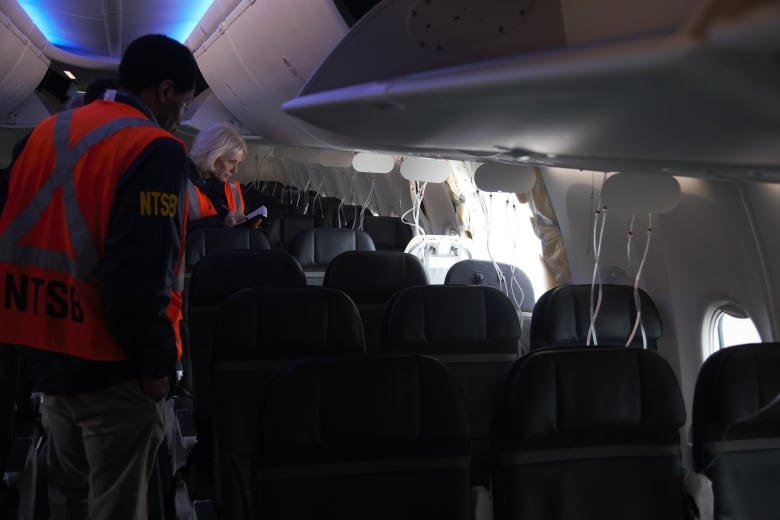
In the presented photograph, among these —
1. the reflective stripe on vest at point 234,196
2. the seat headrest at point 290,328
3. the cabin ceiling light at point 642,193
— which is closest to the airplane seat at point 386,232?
the reflective stripe on vest at point 234,196

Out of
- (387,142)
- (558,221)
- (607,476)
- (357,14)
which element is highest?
(357,14)

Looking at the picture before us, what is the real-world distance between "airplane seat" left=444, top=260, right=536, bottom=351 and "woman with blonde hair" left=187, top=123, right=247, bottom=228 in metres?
1.66

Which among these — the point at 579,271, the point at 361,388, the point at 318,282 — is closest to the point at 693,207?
the point at 579,271

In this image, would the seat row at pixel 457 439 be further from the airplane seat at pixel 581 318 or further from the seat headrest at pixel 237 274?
the seat headrest at pixel 237 274

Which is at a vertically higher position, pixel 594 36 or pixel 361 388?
pixel 594 36

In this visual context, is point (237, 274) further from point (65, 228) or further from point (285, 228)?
point (285, 228)

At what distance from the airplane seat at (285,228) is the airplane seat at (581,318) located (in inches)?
296

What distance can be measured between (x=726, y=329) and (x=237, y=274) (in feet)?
9.01

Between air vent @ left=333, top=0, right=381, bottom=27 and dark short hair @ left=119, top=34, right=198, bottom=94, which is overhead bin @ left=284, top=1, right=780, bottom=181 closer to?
dark short hair @ left=119, top=34, right=198, bottom=94

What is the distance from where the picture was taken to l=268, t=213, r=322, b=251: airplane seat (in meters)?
12.0

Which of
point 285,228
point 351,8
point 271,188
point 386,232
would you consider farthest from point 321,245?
point 271,188

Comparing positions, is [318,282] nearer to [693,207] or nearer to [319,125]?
[693,207]

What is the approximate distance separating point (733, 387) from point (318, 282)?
6183 millimetres

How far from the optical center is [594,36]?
5.24 feet
